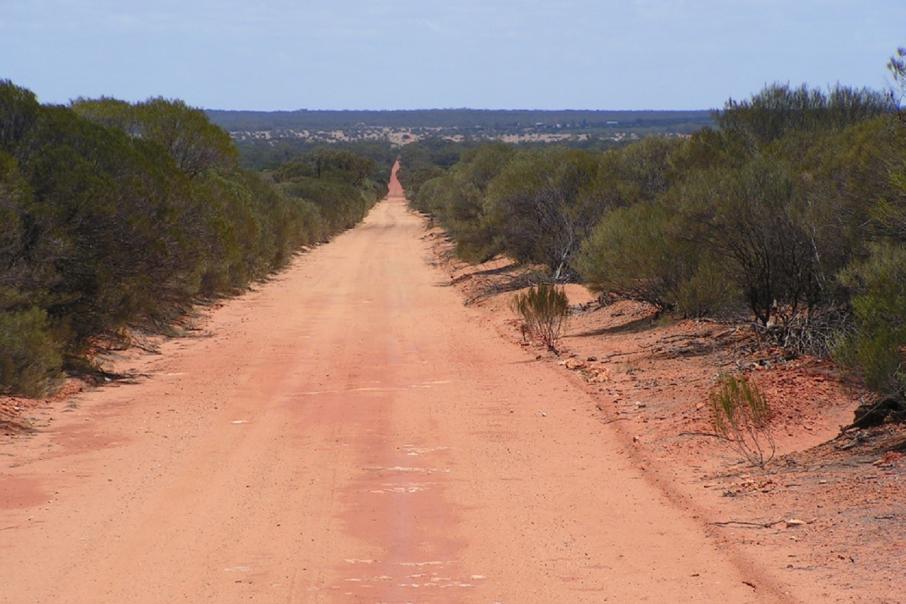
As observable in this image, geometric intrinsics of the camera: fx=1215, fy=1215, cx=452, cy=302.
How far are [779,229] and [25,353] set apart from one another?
10.3 metres

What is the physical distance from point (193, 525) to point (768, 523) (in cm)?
456

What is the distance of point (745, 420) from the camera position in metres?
12.4

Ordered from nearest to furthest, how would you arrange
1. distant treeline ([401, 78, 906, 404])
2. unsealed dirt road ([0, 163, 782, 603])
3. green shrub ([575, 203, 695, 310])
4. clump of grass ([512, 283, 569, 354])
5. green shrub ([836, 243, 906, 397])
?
unsealed dirt road ([0, 163, 782, 603]), green shrub ([836, 243, 906, 397]), distant treeline ([401, 78, 906, 404]), green shrub ([575, 203, 695, 310]), clump of grass ([512, 283, 569, 354])

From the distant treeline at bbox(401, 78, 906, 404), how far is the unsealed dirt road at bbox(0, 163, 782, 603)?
9.06 feet

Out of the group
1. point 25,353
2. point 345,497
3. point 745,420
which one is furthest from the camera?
point 25,353

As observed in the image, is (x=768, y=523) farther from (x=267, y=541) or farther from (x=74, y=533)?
(x=74, y=533)

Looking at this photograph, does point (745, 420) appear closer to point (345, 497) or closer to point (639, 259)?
point (345, 497)

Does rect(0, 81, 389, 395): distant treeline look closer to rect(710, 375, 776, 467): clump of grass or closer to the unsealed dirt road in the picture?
the unsealed dirt road

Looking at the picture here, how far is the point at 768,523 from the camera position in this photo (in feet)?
30.7

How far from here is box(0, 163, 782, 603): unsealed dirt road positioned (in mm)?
8242

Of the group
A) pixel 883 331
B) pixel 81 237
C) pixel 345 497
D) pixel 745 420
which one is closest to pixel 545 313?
pixel 81 237

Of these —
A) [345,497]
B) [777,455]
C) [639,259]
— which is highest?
[639,259]

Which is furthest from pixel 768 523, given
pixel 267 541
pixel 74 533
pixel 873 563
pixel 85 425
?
pixel 85 425

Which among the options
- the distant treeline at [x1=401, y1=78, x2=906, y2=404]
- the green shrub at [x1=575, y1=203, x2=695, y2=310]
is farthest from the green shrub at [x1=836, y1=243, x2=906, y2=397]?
the green shrub at [x1=575, y1=203, x2=695, y2=310]
